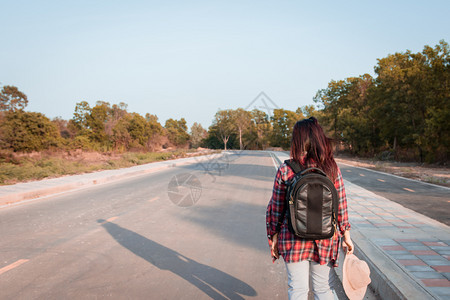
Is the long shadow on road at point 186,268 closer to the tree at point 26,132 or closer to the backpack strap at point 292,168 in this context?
the backpack strap at point 292,168

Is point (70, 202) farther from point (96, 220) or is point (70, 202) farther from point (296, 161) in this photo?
point (296, 161)

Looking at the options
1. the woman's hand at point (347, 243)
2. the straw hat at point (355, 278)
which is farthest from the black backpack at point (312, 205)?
the straw hat at point (355, 278)

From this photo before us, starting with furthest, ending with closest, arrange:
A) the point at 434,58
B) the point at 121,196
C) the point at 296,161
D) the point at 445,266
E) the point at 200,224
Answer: the point at 434,58
the point at 121,196
the point at 200,224
the point at 445,266
the point at 296,161

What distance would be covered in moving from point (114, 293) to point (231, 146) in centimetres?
8386

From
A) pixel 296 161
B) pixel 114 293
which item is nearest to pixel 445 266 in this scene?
pixel 296 161

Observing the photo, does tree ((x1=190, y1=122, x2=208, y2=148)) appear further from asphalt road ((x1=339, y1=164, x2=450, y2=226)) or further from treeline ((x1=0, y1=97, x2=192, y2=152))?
asphalt road ((x1=339, y1=164, x2=450, y2=226))

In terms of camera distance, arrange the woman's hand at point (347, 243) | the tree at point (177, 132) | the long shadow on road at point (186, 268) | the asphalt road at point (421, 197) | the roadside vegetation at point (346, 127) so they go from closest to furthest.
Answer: the woman's hand at point (347, 243), the long shadow on road at point (186, 268), the asphalt road at point (421, 197), the roadside vegetation at point (346, 127), the tree at point (177, 132)

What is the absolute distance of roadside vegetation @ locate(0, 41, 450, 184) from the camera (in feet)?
68.6

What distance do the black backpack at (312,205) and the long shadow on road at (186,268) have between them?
1660 millimetres

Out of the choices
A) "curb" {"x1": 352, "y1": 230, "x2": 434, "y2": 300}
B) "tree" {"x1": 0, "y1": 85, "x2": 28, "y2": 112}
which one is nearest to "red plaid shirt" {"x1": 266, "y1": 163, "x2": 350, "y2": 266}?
"curb" {"x1": 352, "y1": 230, "x2": 434, "y2": 300}

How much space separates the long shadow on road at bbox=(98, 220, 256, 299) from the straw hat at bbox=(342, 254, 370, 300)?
1.40m

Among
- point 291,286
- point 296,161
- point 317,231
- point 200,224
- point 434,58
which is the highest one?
point 434,58

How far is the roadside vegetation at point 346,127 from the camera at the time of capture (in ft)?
68.6

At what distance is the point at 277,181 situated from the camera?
2314mm
